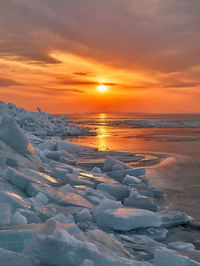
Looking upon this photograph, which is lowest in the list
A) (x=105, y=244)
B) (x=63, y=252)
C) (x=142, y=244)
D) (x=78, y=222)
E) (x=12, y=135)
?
(x=142, y=244)

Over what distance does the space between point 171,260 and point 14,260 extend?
77 cm

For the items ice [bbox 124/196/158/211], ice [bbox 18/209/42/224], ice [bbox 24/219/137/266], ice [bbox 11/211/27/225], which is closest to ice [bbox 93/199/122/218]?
ice [bbox 124/196/158/211]

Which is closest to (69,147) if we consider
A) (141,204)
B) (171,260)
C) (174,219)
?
(141,204)

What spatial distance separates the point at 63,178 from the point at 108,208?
4.57ft

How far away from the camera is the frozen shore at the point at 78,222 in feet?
4.03

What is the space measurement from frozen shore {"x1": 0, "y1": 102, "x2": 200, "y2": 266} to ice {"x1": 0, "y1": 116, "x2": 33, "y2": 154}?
0.01m

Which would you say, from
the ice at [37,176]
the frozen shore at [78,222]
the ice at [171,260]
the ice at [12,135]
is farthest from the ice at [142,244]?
the ice at [12,135]

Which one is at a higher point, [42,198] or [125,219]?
[42,198]

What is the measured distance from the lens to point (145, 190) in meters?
3.47

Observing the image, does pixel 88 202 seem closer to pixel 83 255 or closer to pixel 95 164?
pixel 83 255

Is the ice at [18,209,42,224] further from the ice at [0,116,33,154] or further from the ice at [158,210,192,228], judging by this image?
the ice at [0,116,33,154]

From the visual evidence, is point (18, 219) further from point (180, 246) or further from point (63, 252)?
point (180, 246)

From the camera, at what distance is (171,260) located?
1.32 meters

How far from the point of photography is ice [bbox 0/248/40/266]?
118 cm
